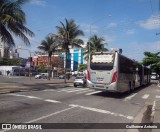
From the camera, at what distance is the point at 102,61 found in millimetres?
20641

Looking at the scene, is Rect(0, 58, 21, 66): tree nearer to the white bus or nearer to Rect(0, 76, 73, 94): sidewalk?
Rect(0, 76, 73, 94): sidewalk

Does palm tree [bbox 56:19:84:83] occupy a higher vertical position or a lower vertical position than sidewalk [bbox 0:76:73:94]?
higher

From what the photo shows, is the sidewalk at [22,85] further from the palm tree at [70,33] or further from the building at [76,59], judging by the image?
the building at [76,59]

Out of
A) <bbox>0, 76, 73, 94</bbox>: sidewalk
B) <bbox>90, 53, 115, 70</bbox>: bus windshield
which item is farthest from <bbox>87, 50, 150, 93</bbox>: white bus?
<bbox>0, 76, 73, 94</bbox>: sidewalk

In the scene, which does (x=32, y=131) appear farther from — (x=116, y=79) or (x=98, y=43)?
(x=98, y=43)

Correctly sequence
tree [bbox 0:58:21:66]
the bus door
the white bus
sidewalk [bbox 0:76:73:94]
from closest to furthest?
the white bus → the bus door → sidewalk [bbox 0:76:73:94] → tree [bbox 0:58:21:66]

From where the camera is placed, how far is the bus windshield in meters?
20.1

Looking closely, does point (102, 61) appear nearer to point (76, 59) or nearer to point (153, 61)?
point (153, 61)

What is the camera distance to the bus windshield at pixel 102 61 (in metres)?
20.1

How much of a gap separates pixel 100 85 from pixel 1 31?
10708mm

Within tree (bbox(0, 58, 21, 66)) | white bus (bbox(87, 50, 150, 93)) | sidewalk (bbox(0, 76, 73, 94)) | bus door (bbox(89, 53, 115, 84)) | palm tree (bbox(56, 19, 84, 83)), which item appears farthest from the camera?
tree (bbox(0, 58, 21, 66))

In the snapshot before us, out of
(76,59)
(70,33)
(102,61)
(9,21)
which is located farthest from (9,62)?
(102,61)

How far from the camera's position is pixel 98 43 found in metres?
57.1

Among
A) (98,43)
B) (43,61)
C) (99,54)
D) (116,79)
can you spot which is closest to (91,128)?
(116,79)
